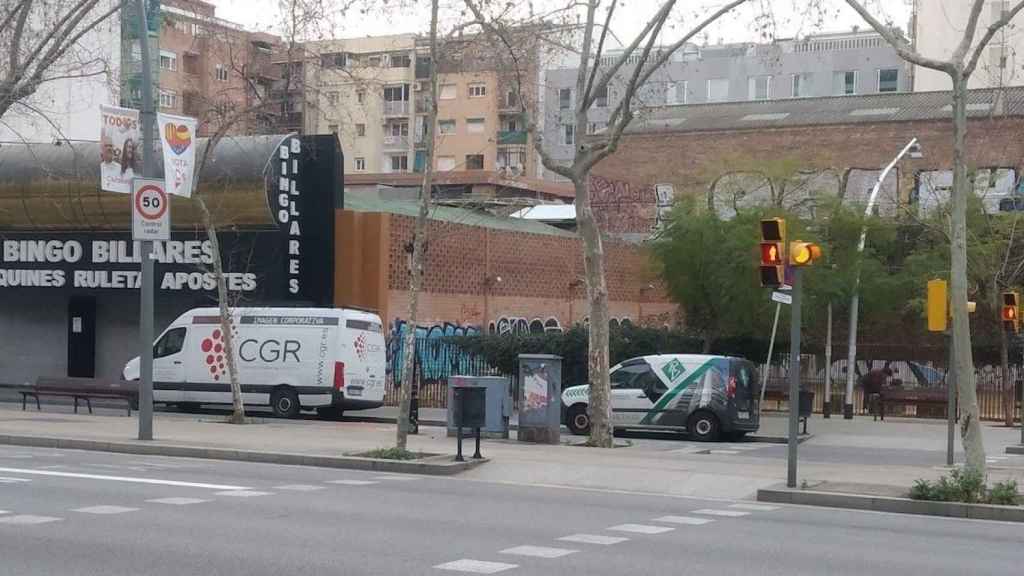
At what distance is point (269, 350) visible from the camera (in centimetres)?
2891

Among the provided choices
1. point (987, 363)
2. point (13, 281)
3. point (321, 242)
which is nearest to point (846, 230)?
point (987, 363)

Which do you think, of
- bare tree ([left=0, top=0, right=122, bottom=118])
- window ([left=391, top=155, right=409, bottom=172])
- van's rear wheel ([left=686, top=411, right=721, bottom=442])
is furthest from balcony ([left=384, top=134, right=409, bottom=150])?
van's rear wheel ([left=686, top=411, right=721, bottom=442])

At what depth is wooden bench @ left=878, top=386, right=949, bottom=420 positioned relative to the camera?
111 feet

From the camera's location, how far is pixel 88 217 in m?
34.7

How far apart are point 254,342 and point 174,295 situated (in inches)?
262

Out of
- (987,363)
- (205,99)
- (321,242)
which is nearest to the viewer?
(205,99)

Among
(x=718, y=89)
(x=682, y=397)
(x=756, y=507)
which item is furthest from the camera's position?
(x=718, y=89)

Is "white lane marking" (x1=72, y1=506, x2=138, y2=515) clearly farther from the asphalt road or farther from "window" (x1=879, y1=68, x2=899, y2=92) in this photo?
"window" (x1=879, y1=68, x2=899, y2=92)

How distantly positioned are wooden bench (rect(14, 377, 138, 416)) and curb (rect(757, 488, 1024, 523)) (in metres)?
17.5

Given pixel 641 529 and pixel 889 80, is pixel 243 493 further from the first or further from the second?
pixel 889 80

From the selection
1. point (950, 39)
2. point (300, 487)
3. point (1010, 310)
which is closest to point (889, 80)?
point (950, 39)

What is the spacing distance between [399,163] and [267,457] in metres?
53.8

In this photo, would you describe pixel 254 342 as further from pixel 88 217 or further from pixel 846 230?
pixel 846 230

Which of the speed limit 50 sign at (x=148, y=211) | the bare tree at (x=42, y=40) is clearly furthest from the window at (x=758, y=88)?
the speed limit 50 sign at (x=148, y=211)
